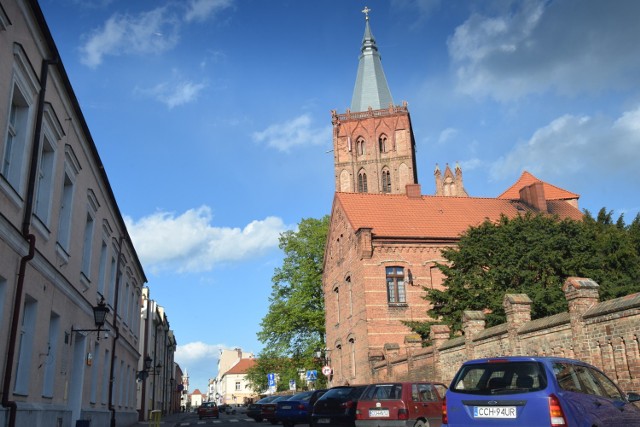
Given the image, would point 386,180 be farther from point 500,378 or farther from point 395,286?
point 500,378

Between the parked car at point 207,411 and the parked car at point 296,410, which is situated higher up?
the parked car at point 296,410

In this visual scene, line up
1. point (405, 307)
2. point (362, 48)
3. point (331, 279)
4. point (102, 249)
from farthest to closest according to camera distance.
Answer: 1. point (362, 48)
2. point (331, 279)
3. point (405, 307)
4. point (102, 249)

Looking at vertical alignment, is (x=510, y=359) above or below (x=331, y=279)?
below

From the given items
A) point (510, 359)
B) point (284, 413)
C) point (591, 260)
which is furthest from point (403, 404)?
point (591, 260)

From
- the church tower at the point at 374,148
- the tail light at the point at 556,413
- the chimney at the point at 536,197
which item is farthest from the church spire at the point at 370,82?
the tail light at the point at 556,413

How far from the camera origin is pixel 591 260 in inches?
991

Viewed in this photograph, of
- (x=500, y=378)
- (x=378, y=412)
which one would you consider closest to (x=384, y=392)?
(x=378, y=412)

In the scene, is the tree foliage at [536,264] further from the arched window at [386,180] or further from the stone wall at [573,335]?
the arched window at [386,180]

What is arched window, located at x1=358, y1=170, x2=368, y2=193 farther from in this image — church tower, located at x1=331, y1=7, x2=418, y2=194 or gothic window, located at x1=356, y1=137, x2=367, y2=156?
gothic window, located at x1=356, y1=137, x2=367, y2=156

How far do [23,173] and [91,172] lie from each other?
622 cm

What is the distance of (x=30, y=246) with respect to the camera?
33.7 ft

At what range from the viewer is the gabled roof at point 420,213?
117ft

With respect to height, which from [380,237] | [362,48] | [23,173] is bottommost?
[23,173]

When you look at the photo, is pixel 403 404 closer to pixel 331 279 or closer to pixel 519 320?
pixel 519 320
